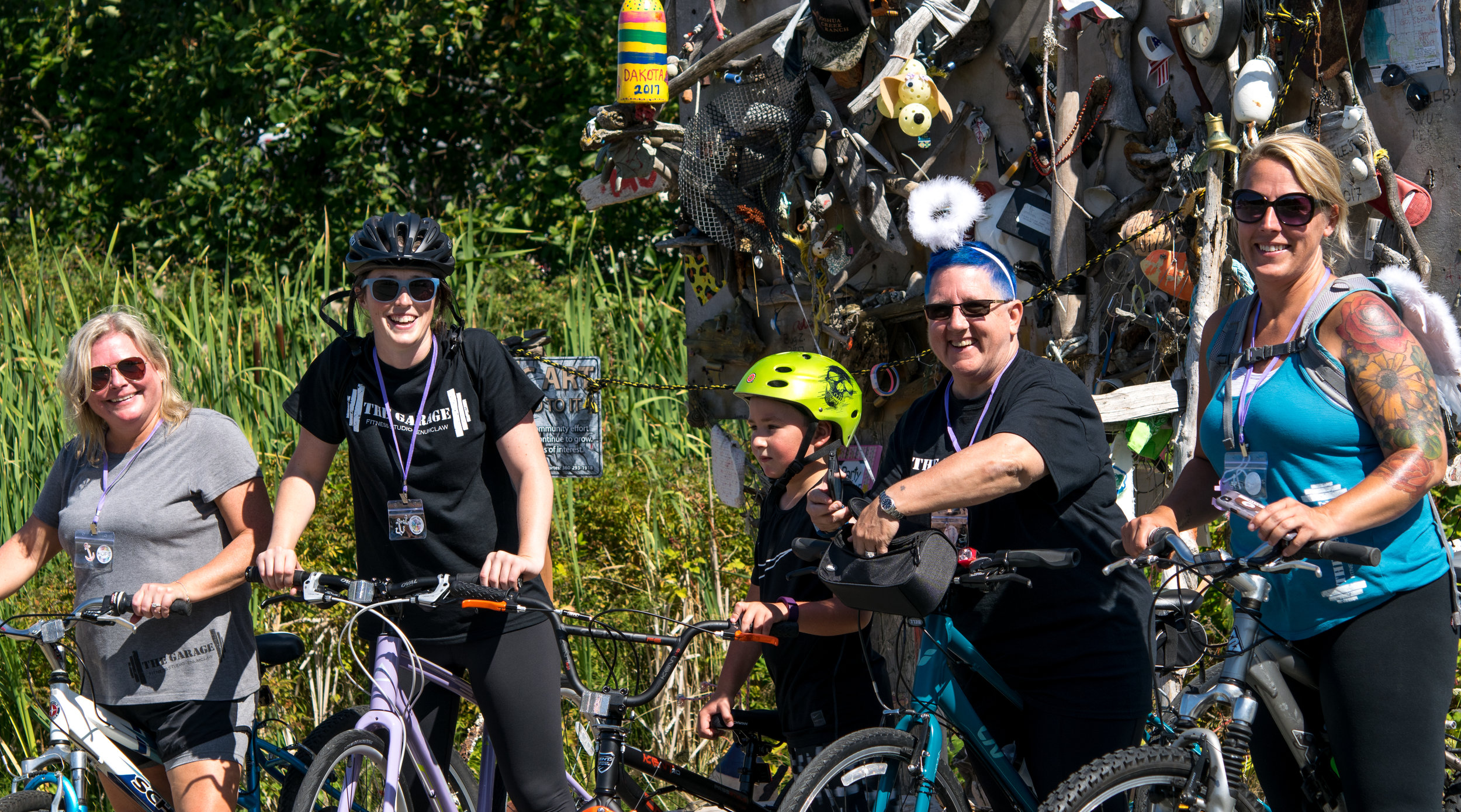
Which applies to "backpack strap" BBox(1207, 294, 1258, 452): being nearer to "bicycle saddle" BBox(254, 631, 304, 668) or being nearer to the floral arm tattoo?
the floral arm tattoo

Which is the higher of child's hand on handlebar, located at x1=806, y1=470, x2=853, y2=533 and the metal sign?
the metal sign

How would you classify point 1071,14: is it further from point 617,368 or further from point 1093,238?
point 617,368

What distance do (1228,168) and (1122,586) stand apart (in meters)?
1.38

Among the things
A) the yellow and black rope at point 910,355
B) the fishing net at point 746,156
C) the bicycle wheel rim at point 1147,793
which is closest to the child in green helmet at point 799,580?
the bicycle wheel rim at point 1147,793

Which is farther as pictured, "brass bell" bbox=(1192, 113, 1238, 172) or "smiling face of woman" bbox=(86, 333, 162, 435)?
"brass bell" bbox=(1192, 113, 1238, 172)

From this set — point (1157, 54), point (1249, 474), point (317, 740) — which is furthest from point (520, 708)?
point (1157, 54)

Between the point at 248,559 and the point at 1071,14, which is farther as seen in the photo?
the point at 1071,14

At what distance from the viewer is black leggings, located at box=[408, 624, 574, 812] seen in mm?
3184

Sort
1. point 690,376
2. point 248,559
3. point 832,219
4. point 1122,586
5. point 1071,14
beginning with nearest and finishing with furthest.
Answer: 1. point 1122,586
2. point 248,559
3. point 1071,14
4. point 832,219
5. point 690,376

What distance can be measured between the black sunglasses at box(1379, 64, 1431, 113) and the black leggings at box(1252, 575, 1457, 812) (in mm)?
1487

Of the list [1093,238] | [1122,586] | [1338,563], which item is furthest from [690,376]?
[1338,563]

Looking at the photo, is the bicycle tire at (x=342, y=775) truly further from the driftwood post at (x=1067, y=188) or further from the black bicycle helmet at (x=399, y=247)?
the driftwood post at (x=1067, y=188)

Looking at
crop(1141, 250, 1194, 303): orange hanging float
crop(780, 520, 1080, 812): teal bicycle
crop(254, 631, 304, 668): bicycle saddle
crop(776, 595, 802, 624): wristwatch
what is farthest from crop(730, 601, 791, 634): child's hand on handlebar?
crop(1141, 250, 1194, 303): orange hanging float

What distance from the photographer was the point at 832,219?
4836mm
